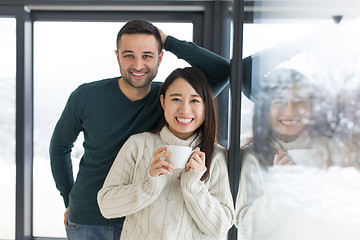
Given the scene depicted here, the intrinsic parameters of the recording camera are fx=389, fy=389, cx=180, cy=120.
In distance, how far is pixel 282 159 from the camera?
0.71 m

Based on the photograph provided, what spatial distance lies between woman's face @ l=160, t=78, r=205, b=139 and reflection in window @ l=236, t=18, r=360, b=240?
0.32m

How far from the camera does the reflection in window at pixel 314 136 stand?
409mm

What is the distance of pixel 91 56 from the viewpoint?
2332 mm

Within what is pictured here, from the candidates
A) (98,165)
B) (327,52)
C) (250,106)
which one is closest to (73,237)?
(98,165)

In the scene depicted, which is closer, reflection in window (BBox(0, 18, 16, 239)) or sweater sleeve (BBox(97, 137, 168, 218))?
sweater sleeve (BBox(97, 137, 168, 218))

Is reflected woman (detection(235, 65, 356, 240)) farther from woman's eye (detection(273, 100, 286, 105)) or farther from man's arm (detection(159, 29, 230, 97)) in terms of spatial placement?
man's arm (detection(159, 29, 230, 97))

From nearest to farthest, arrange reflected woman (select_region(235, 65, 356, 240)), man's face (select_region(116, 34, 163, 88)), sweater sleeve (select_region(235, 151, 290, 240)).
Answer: reflected woman (select_region(235, 65, 356, 240)), sweater sleeve (select_region(235, 151, 290, 240)), man's face (select_region(116, 34, 163, 88))

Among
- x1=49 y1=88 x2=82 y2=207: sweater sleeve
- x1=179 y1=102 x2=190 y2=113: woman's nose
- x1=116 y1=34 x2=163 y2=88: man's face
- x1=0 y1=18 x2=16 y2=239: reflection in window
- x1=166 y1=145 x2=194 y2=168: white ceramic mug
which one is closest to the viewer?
x1=166 y1=145 x2=194 y2=168: white ceramic mug

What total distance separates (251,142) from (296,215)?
496 millimetres

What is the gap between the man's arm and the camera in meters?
1.39

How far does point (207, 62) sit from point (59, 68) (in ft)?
4.14

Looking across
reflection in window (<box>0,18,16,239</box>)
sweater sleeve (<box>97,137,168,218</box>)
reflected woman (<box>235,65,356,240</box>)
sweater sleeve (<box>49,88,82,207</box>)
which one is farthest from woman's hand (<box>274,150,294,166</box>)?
reflection in window (<box>0,18,16,239</box>)

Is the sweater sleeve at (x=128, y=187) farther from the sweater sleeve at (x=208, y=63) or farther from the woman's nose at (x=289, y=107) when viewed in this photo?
the woman's nose at (x=289, y=107)

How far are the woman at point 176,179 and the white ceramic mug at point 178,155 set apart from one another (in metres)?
0.02
